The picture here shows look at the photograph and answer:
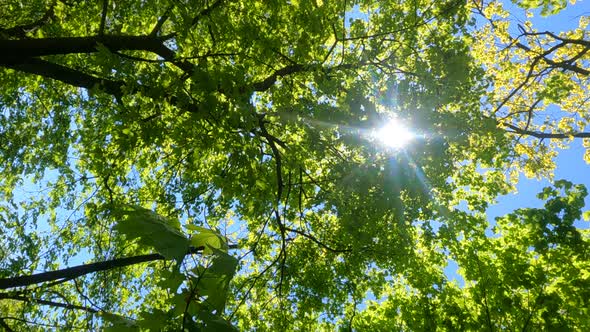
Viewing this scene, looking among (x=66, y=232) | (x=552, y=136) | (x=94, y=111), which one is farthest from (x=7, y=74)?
(x=552, y=136)

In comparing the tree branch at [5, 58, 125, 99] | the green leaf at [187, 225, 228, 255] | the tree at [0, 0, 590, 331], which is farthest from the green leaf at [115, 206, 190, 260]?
the tree branch at [5, 58, 125, 99]

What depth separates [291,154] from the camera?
6316mm

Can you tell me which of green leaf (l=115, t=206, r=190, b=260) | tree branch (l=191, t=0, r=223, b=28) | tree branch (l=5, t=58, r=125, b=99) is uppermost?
tree branch (l=191, t=0, r=223, b=28)

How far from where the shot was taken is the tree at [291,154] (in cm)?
637

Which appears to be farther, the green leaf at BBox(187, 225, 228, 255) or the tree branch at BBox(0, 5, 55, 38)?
the tree branch at BBox(0, 5, 55, 38)

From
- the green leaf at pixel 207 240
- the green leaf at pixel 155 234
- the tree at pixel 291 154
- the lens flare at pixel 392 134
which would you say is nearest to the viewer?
the green leaf at pixel 155 234

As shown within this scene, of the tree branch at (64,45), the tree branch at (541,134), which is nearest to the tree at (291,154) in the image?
the tree branch at (64,45)

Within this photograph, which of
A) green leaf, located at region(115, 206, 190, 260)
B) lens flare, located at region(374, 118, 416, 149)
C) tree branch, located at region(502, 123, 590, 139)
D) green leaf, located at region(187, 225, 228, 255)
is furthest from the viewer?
tree branch, located at region(502, 123, 590, 139)

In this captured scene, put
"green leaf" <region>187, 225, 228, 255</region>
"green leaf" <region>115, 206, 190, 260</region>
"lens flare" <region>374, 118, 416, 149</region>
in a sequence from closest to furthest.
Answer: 1. "green leaf" <region>115, 206, 190, 260</region>
2. "green leaf" <region>187, 225, 228, 255</region>
3. "lens flare" <region>374, 118, 416, 149</region>

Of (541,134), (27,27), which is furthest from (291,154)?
(541,134)

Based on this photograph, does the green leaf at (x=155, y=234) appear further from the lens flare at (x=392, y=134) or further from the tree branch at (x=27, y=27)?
the tree branch at (x=27, y=27)

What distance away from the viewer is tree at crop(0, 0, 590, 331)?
637 cm

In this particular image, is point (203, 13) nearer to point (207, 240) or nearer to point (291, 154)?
point (291, 154)

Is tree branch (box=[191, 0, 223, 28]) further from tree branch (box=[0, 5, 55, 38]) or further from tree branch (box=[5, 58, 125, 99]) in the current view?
tree branch (box=[0, 5, 55, 38])
